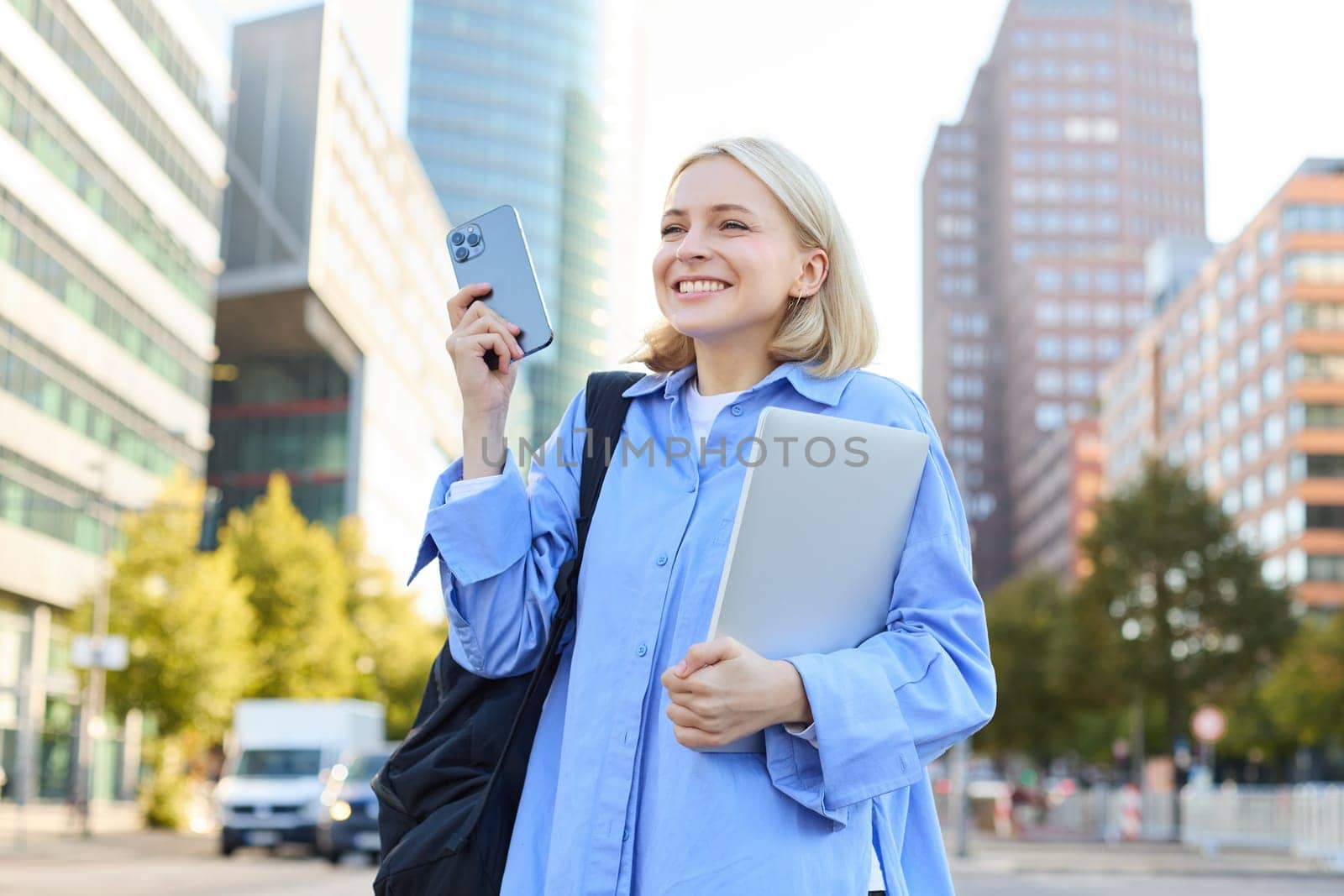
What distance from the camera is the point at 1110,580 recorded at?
3819 cm

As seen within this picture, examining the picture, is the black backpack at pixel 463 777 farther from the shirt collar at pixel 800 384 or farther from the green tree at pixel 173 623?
the green tree at pixel 173 623

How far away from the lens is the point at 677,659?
218 centimetres

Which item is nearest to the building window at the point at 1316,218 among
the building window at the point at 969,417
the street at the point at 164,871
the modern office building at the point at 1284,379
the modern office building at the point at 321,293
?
the modern office building at the point at 1284,379

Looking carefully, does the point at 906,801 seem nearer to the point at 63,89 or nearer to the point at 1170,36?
the point at 63,89

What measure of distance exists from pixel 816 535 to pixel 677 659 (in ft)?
0.88

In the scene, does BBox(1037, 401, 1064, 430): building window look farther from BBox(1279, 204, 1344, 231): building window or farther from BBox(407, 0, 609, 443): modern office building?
BBox(1279, 204, 1344, 231): building window

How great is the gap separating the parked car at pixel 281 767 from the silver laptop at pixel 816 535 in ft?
79.1

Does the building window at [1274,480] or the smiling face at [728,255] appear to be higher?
the building window at [1274,480]

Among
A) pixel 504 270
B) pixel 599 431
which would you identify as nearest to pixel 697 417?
pixel 599 431

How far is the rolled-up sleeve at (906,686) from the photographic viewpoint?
2.01 metres

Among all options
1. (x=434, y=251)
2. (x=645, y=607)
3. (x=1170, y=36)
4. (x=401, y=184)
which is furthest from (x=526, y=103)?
(x=645, y=607)

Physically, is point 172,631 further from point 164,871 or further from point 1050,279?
point 1050,279

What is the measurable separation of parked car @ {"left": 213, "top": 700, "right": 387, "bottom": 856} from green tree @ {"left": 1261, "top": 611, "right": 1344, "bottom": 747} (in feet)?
87.6

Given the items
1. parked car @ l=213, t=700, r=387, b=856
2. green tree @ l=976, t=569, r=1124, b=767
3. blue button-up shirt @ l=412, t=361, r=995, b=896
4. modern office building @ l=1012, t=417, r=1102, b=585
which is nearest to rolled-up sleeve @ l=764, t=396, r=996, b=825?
blue button-up shirt @ l=412, t=361, r=995, b=896
